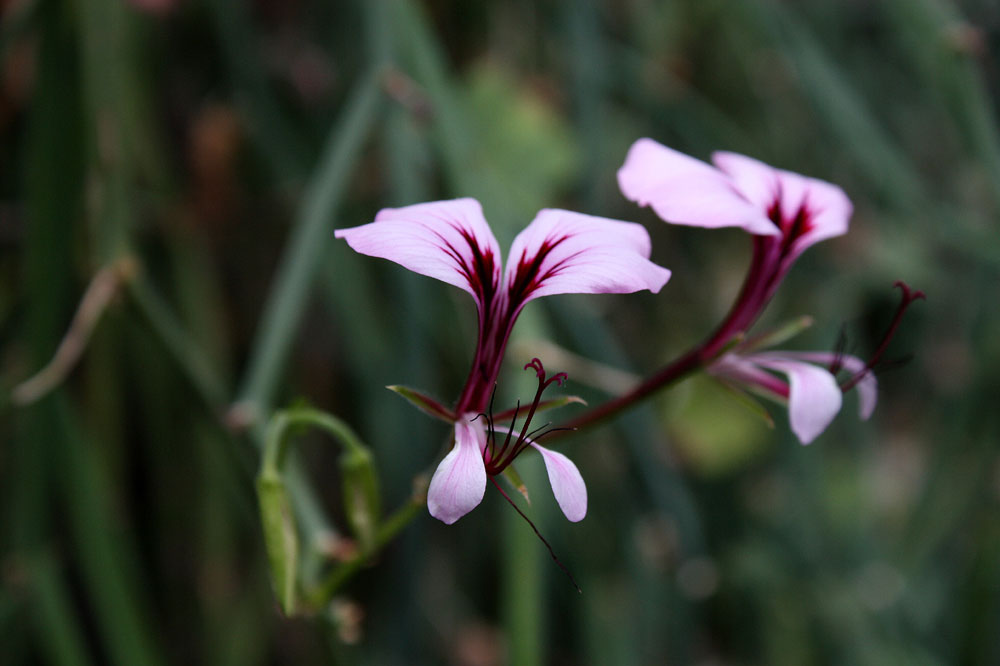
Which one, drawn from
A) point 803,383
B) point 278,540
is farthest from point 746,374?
point 278,540

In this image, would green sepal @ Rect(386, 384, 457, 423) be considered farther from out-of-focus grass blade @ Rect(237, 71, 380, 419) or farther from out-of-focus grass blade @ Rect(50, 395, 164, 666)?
out-of-focus grass blade @ Rect(50, 395, 164, 666)

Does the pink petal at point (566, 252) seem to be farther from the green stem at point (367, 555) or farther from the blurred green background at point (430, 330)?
the blurred green background at point (430, 330)

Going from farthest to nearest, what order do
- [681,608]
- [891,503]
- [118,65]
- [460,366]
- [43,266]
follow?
[891,503] → [460,366] → [681,608] → [118,65] → [43,266]

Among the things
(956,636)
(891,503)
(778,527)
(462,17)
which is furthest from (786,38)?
(891,503)

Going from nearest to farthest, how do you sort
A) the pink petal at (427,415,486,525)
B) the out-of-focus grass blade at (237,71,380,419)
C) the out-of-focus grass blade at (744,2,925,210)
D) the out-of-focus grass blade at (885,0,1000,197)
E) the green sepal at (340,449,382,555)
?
1. the pink petal at (427,415,486,525)
2. the green sepal at (340,449,382,555)
3. the out-of-focus grass blade at (237,71,380,419)
4. the out-of-focus grass blade at (885,0,1000,197)
5. the out-of-focus grass blade at (744,2,925,210)

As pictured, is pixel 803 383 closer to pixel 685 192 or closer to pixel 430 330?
pixel 685 192

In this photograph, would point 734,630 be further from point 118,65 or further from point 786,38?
point 118,65

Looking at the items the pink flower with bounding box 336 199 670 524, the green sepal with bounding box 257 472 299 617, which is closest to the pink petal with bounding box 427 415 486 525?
the pink flower with bounding box 336 199 670 524
